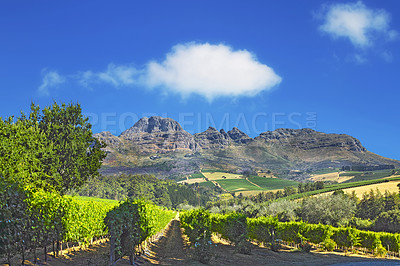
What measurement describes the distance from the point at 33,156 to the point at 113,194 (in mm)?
139173

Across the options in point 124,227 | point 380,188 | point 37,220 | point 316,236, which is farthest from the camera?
point 380,188

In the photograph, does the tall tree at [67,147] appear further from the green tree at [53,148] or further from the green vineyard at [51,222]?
the green vineyard at [51,222]

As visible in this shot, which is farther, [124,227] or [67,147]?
[67,147]

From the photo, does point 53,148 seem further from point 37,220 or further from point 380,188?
point 380,188

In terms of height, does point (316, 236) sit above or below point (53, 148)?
below

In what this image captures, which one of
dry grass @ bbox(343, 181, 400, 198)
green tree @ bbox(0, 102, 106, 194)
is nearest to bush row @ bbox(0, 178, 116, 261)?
green tree @ bbox(0, 102, 106, 194)

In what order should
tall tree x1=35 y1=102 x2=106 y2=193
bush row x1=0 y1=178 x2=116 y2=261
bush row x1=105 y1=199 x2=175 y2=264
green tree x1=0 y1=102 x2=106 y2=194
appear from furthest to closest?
tall tree x1=35 y1=102 x2=106 y2=193 → green tree x1=0 y1=102 x2=106 y2=194 → bush row x1=105 y1=199 x2=175 y2=264 → bush row x1=0 y1=178 x2=116 y2=261

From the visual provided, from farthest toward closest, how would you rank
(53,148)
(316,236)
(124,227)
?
(316,236), (53,148), (124,227)

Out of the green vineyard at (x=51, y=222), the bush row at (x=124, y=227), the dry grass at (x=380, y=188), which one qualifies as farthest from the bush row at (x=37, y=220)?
the dry grass at (x=380, y=188)

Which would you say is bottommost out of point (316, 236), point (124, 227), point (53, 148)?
point (316, 236)

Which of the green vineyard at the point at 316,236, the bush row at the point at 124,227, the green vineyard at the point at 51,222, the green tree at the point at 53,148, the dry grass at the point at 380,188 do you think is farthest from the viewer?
the dry grass at the point at 380,188

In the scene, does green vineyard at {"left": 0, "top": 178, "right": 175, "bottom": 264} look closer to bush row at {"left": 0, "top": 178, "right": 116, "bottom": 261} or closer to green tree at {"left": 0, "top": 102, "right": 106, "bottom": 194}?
bush row at {"left": 0, "top": 178, "right": 116, "bottom": 261}

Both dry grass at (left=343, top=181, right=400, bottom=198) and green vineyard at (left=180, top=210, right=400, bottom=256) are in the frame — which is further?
dry grass at (left=343, top=181, right=400, bottom=198)

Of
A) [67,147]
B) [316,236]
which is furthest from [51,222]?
[316,236]
